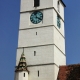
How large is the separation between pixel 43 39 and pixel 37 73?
10.7 ft

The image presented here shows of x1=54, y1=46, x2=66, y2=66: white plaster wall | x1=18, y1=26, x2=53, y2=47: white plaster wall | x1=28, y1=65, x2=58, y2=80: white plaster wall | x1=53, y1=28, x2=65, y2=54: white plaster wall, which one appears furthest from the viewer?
x1=53, y1=28, x2=65, y2=54: white plaster wall

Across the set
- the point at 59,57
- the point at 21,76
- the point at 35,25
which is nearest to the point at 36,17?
the point at 35,25

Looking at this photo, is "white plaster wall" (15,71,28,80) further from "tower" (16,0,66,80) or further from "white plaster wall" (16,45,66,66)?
"white plaster wall" (16,45,66,66)

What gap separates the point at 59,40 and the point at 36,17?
3.13m

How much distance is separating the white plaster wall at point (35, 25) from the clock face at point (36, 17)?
28 centimetres

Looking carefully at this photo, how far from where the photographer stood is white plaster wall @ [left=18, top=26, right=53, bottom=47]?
27781 millimetres

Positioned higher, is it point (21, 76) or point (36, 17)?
point (36, 17)

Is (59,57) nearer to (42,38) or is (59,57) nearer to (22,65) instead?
(42,38)

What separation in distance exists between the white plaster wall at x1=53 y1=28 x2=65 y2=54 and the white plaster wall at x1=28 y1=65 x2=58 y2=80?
267 cm

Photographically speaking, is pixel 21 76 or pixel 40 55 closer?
pixel 21 76

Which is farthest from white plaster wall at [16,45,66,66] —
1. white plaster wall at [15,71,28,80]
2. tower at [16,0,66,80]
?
white plaster wall at [15,71,28,80]

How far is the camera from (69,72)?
26.8m

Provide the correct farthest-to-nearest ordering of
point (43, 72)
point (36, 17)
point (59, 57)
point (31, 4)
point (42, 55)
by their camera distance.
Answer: point (31, 4), point (36, 17), point (59, 57), point (42, 55), point (43, 72)

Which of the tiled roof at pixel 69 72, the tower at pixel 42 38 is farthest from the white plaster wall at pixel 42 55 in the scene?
the tiled roof at pixel 69 72
